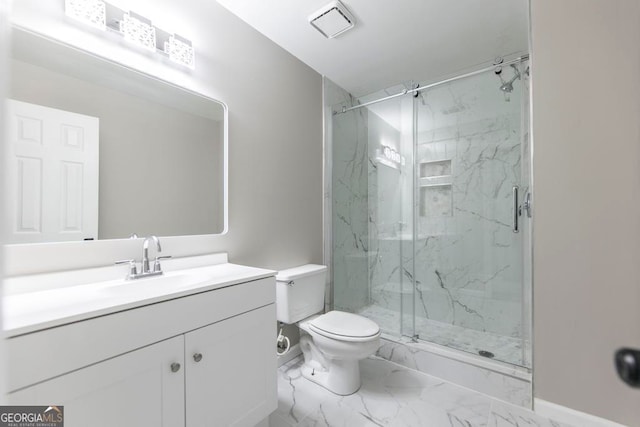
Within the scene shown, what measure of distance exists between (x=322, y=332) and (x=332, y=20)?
1910mm

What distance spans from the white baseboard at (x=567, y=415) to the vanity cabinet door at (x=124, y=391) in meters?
1.78

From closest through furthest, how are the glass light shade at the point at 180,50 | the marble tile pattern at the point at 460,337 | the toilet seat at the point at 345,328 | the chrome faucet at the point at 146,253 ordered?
the chrome faucet at the point at 146,253 → the glass light shade at the point at 180,50 → the toilet seat at the point at 345,328 → the marble tile pattern at the point at 460,337

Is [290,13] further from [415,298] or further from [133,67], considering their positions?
[415,298]

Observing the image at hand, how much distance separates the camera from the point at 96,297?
96 centimetres

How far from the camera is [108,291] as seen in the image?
1.07m

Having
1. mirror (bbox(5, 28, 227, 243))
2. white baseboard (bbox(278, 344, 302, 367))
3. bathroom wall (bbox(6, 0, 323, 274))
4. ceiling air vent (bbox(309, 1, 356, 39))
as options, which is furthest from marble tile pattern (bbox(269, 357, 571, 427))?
ceiling air vent (bbox(309, 1, 356, 39))

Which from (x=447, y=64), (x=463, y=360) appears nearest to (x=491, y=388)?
(x=463, y=360)

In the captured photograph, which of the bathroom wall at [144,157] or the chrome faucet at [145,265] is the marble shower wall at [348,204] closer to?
the bathroom wall at [144,157]

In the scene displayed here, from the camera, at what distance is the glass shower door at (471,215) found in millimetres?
2068

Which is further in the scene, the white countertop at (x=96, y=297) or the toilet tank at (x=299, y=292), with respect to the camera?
the toilet tank at (x=299, y=292)

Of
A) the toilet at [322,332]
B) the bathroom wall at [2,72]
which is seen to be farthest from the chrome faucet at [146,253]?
the bathroom wall at [2,72]

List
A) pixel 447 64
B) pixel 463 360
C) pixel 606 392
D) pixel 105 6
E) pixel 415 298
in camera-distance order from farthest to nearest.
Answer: pixel 415 298
pixel 447 64
pixel 463 360
pixel 606 392
pixel 105 6

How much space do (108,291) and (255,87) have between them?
1448mm

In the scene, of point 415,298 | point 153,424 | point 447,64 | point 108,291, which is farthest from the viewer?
point 415,298
